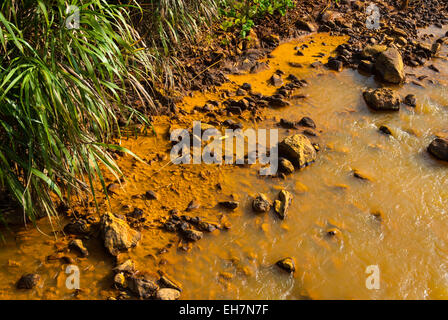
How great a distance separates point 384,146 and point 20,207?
290 cm

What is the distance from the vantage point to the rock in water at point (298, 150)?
3113 millimetres

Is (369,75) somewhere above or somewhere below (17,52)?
below

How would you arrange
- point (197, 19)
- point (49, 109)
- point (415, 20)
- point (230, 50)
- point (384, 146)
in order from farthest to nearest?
point (415, 20) → point (230, 50) → point (197, 19) → point (384, 146) → point (49, 109)

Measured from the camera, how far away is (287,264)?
240 cm

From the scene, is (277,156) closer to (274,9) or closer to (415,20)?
(274,9)

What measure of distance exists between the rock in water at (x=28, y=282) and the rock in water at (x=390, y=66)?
153 inches

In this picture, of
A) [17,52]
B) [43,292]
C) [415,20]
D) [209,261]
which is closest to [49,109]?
[17,52]

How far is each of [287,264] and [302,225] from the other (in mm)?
394

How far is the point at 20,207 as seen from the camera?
8.17ft

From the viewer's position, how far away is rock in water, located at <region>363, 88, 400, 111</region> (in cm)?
389

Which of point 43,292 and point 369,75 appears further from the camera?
point 369,75

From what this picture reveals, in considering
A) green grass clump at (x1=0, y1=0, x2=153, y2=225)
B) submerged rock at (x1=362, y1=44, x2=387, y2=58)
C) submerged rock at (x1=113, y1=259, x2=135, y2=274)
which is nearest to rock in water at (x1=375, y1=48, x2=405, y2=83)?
submerged rock at (x1=362, y1=44, x2=387, y2=58)

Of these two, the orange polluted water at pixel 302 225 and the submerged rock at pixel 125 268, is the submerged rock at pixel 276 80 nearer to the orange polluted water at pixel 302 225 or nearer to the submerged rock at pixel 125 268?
the orange polluted water at pixel 302 225
